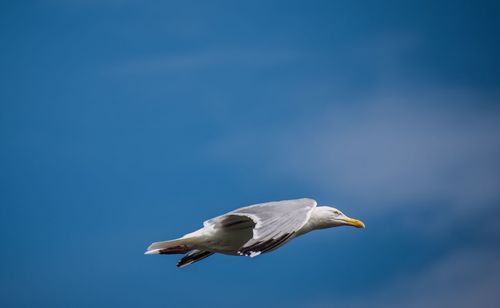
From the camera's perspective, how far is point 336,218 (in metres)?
9.91

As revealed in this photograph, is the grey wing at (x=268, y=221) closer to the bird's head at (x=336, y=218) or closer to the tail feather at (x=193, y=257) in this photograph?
the bird's head at (x=336, y=218)

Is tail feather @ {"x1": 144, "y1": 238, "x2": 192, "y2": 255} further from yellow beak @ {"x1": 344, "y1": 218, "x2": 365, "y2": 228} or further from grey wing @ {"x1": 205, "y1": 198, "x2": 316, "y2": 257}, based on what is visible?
yellow beak @ {"x1": 344, "y1": 218, "x2": 365, "y2": 228}

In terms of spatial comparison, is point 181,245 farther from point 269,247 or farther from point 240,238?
point 269,247

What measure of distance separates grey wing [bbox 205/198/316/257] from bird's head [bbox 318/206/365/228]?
90 centimetres

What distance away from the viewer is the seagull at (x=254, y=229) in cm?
807

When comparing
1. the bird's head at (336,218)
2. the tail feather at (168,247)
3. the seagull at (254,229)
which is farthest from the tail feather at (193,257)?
the bird's head at (336,218)

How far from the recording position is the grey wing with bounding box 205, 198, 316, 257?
797 cm

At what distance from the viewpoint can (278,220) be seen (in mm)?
8328

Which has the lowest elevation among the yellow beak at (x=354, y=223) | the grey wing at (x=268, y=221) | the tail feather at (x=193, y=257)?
the grey wing at (x=268, y=221)

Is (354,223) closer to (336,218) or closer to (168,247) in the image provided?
(336,218)

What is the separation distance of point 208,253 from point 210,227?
1.05 m

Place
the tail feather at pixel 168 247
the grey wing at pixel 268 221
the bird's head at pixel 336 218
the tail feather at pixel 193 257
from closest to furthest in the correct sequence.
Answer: the grey wing at pixel 268 221 < the tail feather at pixel 168 247 < the bird's head at pixel 336 218 < the tail feather at pixel 193 257

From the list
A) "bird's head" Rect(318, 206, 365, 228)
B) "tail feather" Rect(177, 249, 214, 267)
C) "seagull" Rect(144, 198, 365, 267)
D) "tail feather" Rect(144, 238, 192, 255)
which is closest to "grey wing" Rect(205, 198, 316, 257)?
"seagull" Rect(144, 198, 365, 267)

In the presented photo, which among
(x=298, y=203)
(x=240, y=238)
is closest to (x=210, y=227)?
(x=240, y=238)
